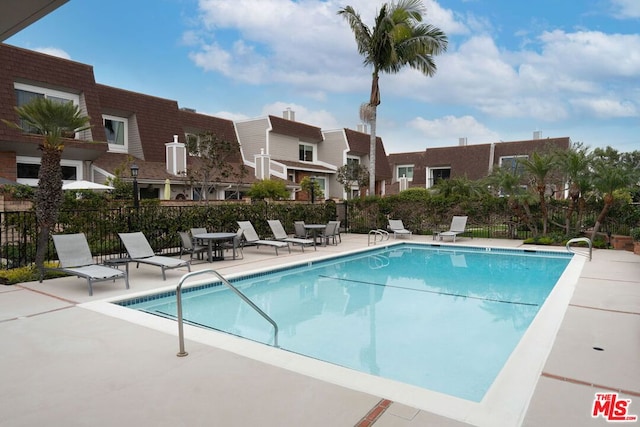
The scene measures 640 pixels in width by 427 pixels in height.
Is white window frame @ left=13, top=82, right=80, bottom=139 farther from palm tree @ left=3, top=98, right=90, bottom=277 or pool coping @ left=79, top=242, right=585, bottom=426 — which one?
pool coping @ left=79, top=242, right=585, bottom=426

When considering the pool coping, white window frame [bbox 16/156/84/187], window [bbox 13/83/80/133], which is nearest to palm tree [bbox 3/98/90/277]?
the pool coping

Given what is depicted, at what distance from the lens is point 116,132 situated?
23.8m

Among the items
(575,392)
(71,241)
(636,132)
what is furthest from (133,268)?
(636,132)

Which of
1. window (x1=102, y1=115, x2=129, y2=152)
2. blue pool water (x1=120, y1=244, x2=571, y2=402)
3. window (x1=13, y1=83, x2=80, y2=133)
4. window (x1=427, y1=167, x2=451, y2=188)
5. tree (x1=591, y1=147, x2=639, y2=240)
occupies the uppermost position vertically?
window (x1=13, y1=83, x2=80, y2=133)

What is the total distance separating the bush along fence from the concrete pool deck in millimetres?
5902

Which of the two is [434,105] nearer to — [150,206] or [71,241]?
[150,206]

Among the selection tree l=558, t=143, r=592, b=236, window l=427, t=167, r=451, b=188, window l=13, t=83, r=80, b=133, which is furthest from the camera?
window l=427, t=167, r=451, b=188

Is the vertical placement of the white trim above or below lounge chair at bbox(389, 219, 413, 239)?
above

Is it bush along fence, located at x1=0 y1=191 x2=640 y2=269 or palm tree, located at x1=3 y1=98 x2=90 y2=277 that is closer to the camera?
palm tree, located at x1=3 y1=98 x2=90 y2=277

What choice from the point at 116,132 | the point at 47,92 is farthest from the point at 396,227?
the point at 47,92

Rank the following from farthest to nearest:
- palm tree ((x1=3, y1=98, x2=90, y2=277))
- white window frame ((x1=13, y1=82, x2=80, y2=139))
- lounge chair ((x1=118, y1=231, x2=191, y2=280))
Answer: white window frame ((x1=13, y1=82, x2=80, y2=139)) → lounge chair ((x1=118, y1=231, x2=191, y2=280)) → palm tree ((x1=3, y1=98, x2=90, y2=277))

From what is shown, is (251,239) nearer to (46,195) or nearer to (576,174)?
(46,195)

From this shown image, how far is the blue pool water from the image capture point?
5332 mm

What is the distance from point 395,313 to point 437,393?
12.7 ft
